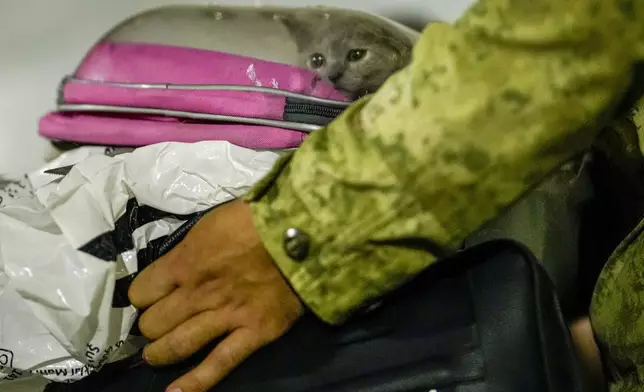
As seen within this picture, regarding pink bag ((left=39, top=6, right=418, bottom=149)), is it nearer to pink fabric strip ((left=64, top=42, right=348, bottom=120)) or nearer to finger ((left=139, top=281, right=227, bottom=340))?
pink fabric strip ((left=64, top=42, right=348, bottom=120))

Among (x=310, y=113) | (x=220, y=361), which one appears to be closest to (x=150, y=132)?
(x=310, y=113)

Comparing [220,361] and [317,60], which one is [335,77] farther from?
[220,361]

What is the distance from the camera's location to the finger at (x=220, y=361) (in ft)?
1.63

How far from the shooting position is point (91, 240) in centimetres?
56

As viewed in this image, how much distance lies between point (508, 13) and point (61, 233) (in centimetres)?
41

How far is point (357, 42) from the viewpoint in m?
0.72

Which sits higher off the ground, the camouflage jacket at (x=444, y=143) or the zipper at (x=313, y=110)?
the camouflage jacket at (x=444, y=143)

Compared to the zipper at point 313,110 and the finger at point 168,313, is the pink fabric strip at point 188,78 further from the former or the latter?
the finger at point 168,313

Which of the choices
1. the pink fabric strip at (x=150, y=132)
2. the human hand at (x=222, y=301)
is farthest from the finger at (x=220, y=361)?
the pink fabric strip at (x=150, y=132)

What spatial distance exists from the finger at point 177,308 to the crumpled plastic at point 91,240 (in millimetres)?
49

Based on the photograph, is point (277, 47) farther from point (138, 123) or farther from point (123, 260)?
point (123, 260)

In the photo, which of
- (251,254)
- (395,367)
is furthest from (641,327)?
(251,254)

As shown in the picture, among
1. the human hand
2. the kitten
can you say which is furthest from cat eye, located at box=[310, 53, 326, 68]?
the human hand

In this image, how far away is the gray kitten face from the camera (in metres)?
0.69
